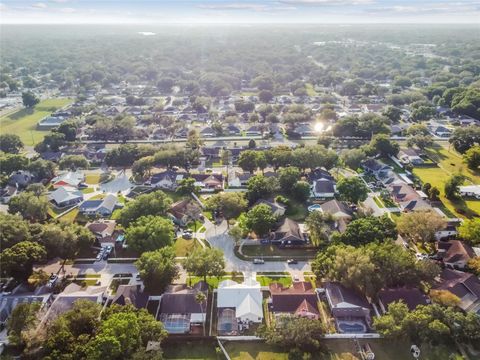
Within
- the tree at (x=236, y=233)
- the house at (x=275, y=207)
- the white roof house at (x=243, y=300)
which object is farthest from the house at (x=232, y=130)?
the white roof house at (x=243, y=300)

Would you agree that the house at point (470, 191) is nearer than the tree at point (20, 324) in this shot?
No

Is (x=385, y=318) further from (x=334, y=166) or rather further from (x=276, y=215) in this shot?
(x=334, y=166)

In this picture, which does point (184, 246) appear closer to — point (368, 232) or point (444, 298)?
point (368, 232)

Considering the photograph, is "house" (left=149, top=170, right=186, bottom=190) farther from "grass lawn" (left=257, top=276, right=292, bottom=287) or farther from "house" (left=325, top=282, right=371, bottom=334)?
"house" (left=325, top=282, right=371, bottom=334)

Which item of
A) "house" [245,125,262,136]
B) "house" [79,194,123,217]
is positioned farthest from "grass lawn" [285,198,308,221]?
"house" [245,125,262,136]

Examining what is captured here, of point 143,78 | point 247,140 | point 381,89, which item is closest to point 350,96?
point 381,89

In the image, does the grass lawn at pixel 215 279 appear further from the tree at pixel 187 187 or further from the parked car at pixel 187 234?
the tree at pixel 187 187

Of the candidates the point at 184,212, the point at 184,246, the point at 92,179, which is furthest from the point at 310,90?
the point at 184,246
